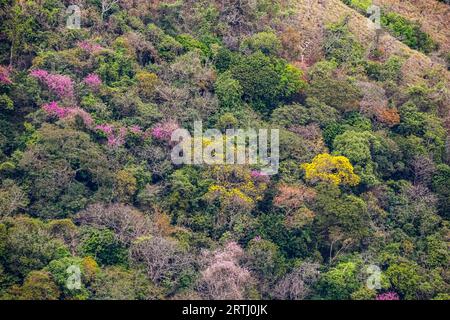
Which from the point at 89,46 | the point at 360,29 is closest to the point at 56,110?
the point at 89,46

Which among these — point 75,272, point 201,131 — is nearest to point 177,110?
point 201,131

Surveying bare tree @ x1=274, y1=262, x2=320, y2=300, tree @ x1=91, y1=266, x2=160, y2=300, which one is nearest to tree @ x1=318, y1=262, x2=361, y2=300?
bare tree @ x1=274, y1=262, x2=320, y2=300

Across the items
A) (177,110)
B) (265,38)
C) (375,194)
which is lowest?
(375,194)

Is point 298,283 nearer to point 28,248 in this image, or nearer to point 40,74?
point 28,248

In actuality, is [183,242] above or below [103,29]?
below

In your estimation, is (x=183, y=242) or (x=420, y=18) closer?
(x=183, y=242)

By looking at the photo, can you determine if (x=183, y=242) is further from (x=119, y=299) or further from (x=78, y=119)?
(x=78, y=119)

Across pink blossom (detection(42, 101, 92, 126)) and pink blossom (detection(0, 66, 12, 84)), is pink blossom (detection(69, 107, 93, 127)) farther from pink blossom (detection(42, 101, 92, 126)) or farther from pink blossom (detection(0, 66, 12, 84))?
pink blossom (detection(0, 66, 12, 84))
